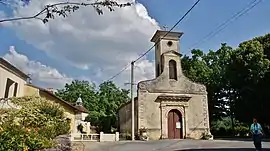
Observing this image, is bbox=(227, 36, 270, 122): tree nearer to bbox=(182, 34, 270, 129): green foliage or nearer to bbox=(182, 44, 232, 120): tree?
bbox=(182, 34, 270, 129): green foliage

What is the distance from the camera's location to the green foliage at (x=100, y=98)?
46.1m

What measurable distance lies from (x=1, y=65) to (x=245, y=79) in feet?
75.8

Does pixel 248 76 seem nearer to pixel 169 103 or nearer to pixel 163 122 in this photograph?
pixel 169 103

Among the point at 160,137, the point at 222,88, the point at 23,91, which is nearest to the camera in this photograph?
the point at 23,91

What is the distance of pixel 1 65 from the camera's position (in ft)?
65.4

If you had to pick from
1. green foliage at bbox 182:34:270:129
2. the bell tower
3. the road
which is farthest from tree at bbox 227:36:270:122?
the road

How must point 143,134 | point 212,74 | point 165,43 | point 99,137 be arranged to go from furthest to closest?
point 212,74 → point 165,43 → point 143,134 → point 99,137

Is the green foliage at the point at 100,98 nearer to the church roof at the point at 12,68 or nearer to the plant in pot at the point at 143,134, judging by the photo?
the plant in pot at the point at 143,134

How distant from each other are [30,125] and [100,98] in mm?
41347

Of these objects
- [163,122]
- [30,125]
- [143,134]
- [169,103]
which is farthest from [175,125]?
[30,125]

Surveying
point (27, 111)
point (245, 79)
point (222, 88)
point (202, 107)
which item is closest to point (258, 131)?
point (27, 111)

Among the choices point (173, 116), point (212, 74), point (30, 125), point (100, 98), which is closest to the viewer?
point (30, 125)

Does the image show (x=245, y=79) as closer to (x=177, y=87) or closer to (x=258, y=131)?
(x=177, y=87)

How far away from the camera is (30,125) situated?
1421 cm
